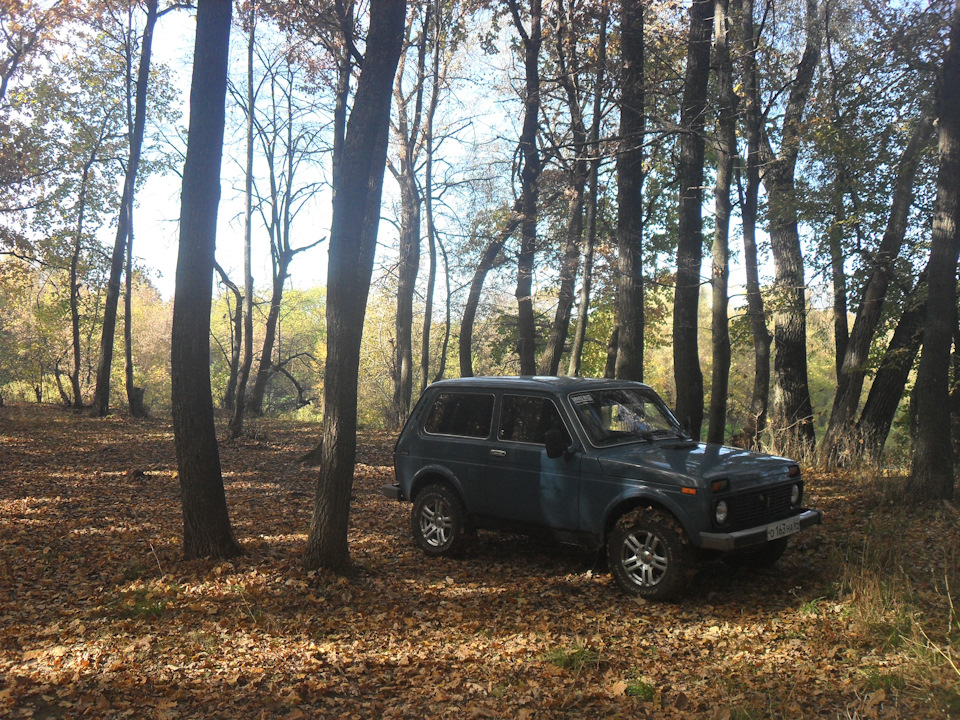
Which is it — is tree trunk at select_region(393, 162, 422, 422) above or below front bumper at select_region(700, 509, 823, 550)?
above

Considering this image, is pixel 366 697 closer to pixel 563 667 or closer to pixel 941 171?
pixel 563 667

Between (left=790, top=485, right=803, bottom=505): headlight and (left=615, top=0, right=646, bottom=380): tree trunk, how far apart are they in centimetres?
520

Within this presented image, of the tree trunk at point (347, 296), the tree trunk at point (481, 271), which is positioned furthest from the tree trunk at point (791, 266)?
the tree trunk at point (347, 296)

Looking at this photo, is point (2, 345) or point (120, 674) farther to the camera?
point (2, 345)

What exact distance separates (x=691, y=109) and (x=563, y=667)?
37.0ft

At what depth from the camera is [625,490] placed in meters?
6.70

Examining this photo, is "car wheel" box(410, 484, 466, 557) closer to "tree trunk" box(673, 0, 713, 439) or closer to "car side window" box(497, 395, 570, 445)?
"car side window" box(497, 395, 570, 445)

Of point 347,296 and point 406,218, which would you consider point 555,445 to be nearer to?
point 347,296

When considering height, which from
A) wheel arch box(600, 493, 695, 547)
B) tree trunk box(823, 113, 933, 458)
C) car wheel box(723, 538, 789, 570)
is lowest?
car wheel box(723, 538, 789, 570)

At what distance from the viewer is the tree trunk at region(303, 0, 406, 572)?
710 cm

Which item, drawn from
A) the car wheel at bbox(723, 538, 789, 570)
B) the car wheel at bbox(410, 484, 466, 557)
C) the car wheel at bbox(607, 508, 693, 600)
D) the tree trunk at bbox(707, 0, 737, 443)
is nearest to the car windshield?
the car wheel at bbox(607, 508, 693, 600)

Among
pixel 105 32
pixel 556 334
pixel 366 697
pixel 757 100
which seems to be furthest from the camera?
pixel 105 32

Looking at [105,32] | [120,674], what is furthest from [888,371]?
[105,32]

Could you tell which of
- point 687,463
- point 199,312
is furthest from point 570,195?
point 687,463
